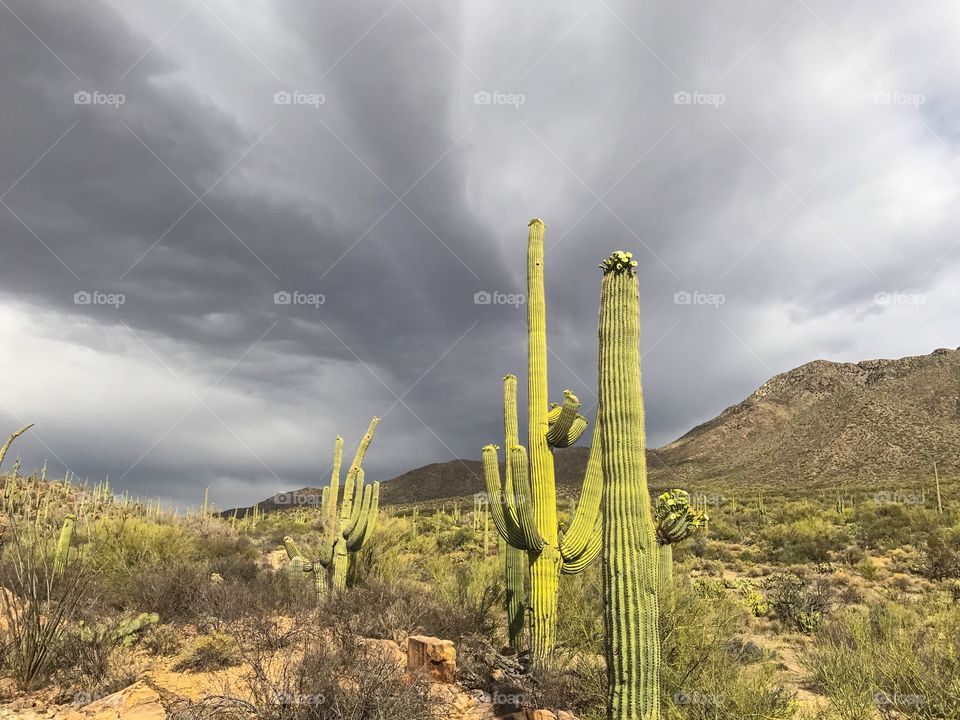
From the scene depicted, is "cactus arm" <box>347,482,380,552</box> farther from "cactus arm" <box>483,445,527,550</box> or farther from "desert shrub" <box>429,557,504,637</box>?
"cactus arm" <box>483,445,527,550</box>

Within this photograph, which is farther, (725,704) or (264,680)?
(725,704)

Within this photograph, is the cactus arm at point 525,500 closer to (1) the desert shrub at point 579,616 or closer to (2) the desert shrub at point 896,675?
(1) the desert shrub at point 579,616

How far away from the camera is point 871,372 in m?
82.3

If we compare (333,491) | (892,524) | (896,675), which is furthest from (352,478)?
(892,524)

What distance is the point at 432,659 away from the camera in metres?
7.02

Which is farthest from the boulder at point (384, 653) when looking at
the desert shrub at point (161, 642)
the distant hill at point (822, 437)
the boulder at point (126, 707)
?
the distant hill at point (822, 437)

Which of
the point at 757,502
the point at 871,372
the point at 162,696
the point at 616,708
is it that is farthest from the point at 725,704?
the point at 871,372

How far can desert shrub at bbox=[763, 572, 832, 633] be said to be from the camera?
12.1 meters

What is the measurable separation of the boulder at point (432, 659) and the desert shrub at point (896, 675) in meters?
4.19

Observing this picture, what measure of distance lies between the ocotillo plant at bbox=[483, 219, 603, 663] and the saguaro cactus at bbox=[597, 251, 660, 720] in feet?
5.23

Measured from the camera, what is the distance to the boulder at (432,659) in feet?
22.9

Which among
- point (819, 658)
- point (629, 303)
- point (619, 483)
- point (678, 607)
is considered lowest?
point (819, 658)

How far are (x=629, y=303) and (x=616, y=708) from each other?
402 cm

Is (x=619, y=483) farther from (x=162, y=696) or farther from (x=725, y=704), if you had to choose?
(x=162, y=696)
